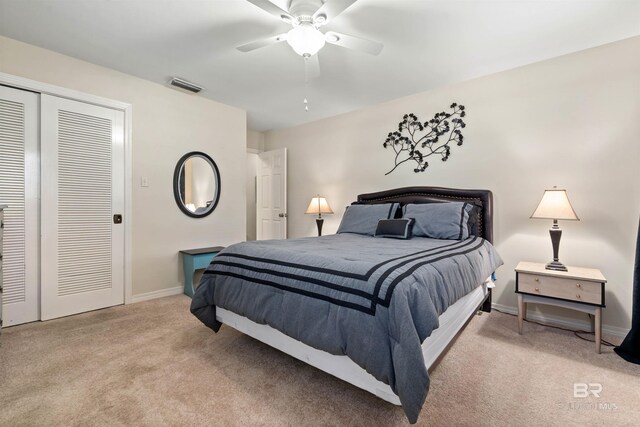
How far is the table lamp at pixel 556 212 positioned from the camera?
2.40 m

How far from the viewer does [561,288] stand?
228 cm

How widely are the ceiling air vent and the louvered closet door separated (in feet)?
2.20

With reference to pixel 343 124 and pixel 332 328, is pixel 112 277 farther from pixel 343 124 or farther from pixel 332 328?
pixel 343 124

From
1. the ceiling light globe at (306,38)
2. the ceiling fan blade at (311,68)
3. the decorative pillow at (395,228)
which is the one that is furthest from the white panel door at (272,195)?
the ceiling light globe at (306,38)

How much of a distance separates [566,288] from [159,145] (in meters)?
4.19

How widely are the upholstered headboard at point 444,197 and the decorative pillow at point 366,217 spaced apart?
0.29 metres

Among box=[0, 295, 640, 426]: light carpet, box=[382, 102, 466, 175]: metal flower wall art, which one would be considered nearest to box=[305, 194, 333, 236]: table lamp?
box=[382, 102, 466, 175]: metal flower wall art

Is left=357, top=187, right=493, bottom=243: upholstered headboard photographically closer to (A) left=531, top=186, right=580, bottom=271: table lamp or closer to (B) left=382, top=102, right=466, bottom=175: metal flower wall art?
(B) left=382, top=102, right=466, bottom=175: metal flower wall art

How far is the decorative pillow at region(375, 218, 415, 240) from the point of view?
289cm

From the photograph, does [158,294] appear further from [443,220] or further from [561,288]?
[561,288]

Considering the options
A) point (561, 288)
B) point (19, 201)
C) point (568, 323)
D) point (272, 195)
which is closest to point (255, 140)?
point (272, 195)

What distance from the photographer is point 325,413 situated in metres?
1.49

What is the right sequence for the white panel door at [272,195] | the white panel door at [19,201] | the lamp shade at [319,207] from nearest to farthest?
the white panel door at [19,201] < the lamp shade at [319,207] < the white panel door at [272,195]

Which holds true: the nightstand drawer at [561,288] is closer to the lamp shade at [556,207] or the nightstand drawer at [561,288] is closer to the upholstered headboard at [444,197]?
the lamp shade at [556,207]
